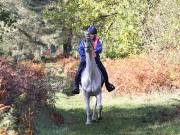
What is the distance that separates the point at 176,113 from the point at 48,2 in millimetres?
35975

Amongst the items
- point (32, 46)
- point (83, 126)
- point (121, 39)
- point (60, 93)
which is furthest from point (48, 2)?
point (83, 126)

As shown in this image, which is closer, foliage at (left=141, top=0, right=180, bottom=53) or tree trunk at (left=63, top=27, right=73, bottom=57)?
foliage at (left=141, top=0, right=180, bottom=53)

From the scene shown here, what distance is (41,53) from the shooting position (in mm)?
55844

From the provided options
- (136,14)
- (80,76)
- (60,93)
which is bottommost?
(60,93)

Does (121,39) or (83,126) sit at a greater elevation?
(121,39)

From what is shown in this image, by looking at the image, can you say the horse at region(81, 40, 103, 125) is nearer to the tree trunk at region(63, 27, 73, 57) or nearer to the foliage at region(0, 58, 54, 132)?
the foliage at region(0, 58, 54, 132)

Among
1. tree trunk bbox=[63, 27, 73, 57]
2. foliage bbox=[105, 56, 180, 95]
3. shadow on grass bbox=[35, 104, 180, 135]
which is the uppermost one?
tree trunk bbox=[63, 27, 73, 57]

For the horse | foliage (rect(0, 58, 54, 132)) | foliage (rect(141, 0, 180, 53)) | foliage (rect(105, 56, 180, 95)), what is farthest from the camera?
foliage (rect(141, 0, 180, 53))

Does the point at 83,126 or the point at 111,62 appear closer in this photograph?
the point at 83,126

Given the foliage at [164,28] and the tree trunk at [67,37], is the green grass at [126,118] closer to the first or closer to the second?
the foliage at [164,28]

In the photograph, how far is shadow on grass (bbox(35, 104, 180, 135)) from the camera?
43.9 feet

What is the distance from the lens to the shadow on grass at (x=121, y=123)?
13367 millimetres

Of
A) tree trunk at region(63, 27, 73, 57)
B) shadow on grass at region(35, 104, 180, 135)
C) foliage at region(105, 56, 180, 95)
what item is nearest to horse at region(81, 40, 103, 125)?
shadow on grass at region(35, 104, 180, 135)

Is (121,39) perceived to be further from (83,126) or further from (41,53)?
(41,53)
